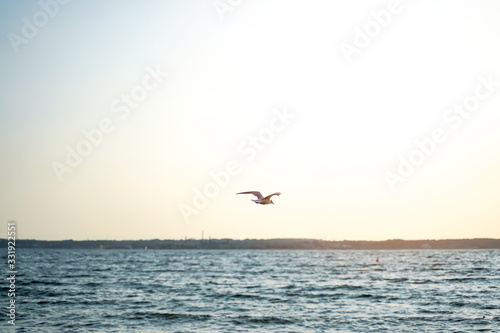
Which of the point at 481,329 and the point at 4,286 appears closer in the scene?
the point at 481,329

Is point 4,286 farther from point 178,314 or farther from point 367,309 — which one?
point 367,309

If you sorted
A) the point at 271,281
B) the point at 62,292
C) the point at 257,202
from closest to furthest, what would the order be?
the point at 257,202
the point at 62,292
the point at 271,281

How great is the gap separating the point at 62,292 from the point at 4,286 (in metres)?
6.65

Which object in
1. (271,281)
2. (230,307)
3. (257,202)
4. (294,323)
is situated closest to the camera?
(257,202)

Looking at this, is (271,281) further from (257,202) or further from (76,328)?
(257,202)

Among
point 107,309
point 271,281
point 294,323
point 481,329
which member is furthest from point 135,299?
point 481,329

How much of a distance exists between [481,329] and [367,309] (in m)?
9.68

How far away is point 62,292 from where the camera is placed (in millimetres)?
50281

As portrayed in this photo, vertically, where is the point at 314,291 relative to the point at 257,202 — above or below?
below

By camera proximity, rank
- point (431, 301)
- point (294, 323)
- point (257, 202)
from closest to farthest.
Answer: point (257, 202), point (294, 323), point (431, 301)

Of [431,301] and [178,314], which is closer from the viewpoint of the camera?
[178,314]

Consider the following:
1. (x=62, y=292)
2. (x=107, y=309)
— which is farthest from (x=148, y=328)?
(x=62, y=292)

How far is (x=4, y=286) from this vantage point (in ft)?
171

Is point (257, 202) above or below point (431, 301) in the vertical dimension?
above
